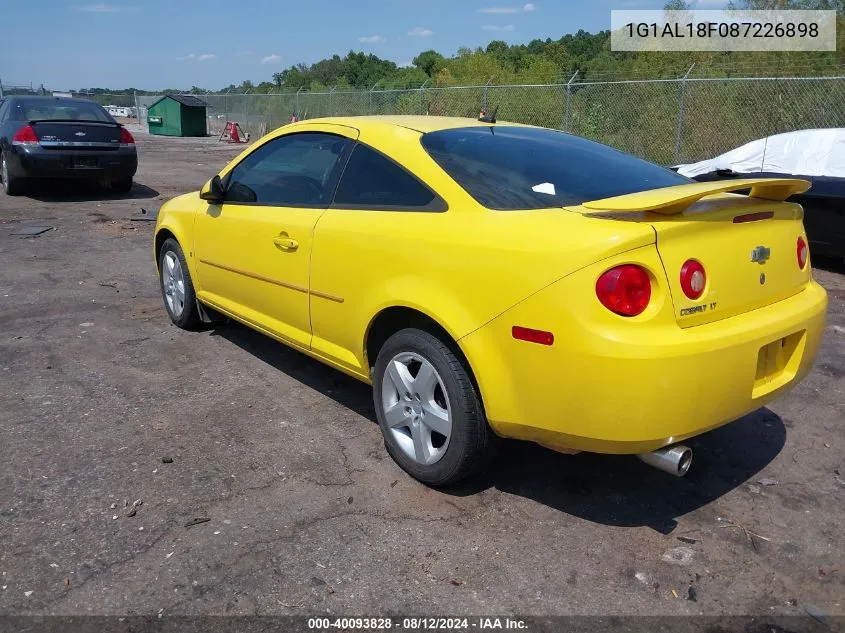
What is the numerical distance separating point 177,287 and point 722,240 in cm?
394

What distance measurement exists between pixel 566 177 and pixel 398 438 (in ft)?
4.73

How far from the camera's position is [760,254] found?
9.50 feet

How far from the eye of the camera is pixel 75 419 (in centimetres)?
391

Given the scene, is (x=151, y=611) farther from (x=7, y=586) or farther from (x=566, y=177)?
(x=566, y=177)

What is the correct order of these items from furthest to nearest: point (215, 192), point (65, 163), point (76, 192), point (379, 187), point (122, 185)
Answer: point (122, 185) < point (76, 192) < point (65, 163) < point (215, 192) < point (379, 187)

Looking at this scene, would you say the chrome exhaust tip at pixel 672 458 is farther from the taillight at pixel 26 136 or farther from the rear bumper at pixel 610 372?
the taillight at pixel 26 136

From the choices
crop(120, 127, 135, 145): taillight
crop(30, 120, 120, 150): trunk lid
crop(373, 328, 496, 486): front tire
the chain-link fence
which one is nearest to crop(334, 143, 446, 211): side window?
crop(373, 328, 496, 486): front tire

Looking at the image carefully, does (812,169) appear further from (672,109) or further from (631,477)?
(672,109)

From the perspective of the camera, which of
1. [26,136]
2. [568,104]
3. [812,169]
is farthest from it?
[568,104]

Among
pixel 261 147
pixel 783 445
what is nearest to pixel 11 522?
pixel 261 147

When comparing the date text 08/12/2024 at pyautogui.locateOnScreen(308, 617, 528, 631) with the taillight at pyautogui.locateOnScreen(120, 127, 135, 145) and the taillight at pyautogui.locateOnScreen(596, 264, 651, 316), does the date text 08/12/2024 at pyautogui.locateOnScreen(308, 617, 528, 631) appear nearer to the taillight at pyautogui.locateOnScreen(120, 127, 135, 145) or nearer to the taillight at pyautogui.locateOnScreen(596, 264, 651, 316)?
the taillight at pyautogui.locateOnScreen(596, 264, 651, 316)

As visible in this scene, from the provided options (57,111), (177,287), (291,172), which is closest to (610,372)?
(291,172)

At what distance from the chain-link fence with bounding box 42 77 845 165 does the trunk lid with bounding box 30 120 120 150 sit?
8.41 metres

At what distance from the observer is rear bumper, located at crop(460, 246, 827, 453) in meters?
2.49
